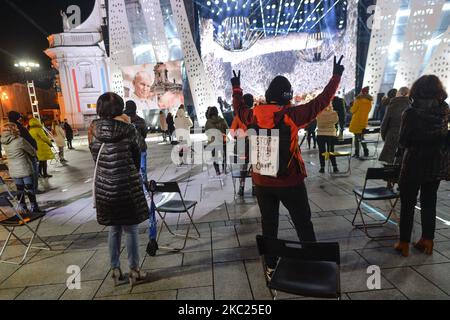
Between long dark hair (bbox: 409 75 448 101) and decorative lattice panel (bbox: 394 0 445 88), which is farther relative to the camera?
decorative lattice panel (bbox: 394 0 445 88)

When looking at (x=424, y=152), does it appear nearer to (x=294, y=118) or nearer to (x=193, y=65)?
(x=294, y=118)

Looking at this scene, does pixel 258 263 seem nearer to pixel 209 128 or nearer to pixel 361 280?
pixel 361 280

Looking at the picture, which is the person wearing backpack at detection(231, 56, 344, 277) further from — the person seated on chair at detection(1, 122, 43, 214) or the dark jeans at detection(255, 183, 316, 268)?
the person seated on chair at detection(1, 122, 43, 214)

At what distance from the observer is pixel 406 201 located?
318cm

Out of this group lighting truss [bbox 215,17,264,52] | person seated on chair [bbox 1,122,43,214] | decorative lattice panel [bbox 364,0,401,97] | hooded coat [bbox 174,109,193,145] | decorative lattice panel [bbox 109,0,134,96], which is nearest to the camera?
person seated on chair [bbox 1,122,43,214]

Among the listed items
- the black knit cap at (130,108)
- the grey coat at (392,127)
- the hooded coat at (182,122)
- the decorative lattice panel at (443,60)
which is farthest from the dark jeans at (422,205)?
the decorative lattice panel at (443,60)

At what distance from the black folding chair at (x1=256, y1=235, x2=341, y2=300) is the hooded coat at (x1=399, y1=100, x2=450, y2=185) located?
1581mm

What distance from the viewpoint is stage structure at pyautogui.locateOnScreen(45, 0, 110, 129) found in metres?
29.9

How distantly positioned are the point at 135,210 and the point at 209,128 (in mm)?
4167

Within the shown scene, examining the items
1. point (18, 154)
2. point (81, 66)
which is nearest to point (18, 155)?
point (18, 154)

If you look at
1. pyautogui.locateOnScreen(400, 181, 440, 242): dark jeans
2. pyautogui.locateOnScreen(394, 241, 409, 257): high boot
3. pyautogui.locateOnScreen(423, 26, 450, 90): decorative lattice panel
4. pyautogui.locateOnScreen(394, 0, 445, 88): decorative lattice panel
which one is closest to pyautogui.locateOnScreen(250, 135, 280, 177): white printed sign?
pyautogui.locateOnScreen(400, 181, 440, 242): dark jeans

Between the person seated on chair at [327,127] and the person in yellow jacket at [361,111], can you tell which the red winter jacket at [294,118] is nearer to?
the person seated on chair at [327,127]

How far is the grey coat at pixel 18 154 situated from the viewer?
5090 mm
